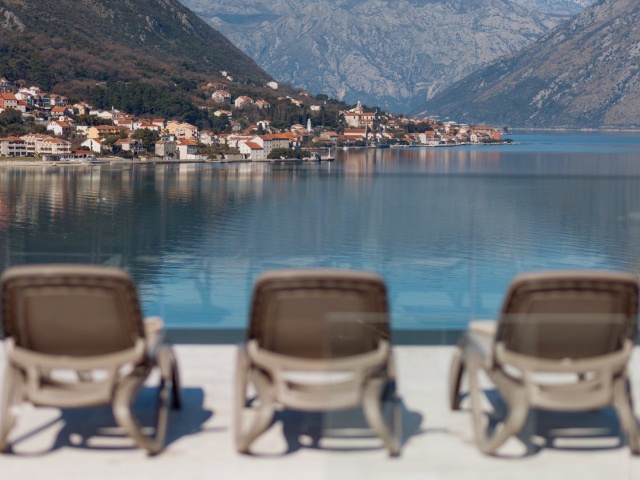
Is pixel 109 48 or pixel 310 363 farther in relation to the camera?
pixel 109 48

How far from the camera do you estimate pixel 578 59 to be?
430 ft

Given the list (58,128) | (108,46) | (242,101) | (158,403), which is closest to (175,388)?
(158,403)

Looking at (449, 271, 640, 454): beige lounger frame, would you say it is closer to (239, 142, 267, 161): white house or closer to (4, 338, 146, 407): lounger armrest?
(4, 338, 146, 407): lounger armrest

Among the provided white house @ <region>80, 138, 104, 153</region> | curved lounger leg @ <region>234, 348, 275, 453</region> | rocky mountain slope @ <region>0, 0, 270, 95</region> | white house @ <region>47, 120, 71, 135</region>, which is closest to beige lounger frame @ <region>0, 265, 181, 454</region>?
curved lounger leg @ <region>234, 348, 275, 453</region>

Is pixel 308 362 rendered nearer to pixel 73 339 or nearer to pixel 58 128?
pixel 73 339

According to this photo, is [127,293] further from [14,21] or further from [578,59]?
[578,59]

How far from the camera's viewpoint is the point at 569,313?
7.61 ft

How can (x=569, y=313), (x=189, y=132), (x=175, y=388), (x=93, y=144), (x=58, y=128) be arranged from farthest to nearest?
(x=58, y=128) → (x=189, y=132) → (x=93, y=144) → (x=175, y=388) → (x=569, y=313)

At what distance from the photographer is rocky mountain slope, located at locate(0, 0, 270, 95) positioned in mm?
77438

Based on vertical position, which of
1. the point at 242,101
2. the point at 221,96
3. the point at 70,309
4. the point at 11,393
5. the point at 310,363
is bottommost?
the point at 11,393

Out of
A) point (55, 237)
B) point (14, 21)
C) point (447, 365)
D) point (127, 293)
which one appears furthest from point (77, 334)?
point (14, 21)

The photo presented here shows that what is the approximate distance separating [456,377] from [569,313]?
1.53ft

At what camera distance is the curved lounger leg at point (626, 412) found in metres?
2.39

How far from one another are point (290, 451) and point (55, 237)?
2.96m
